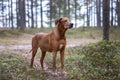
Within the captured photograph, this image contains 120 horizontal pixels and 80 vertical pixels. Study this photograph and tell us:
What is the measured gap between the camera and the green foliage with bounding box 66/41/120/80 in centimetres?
1076

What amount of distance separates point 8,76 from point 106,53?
496 centimetres

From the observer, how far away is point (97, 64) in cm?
1204

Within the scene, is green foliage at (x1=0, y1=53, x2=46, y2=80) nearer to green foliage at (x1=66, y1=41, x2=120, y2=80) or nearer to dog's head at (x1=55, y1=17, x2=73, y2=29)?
green foliage at (x1=66, y1=41, x2=120, y2=80)

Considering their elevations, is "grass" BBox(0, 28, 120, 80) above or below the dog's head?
below

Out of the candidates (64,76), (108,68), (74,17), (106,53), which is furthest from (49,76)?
(74,17)

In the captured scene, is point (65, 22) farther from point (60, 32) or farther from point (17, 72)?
point (17, 72)

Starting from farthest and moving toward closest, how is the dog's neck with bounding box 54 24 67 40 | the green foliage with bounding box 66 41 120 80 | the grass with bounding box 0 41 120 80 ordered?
the green foliage with bounding box 66 41 120 80
the dog's neck with bounding box 54 24 67 40
the grass with bounding box 0 41 120 80

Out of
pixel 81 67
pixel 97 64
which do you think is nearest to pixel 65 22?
pixel 81 67

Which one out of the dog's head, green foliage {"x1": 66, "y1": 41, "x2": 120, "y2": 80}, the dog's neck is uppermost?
the dog's head

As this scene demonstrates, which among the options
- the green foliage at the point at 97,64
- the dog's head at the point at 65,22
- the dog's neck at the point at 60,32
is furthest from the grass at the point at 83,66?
the dog's head at the point at 65,22

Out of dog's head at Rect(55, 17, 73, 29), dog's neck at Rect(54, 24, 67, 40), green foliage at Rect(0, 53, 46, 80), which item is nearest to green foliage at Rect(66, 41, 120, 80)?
green foliage at Rect(0, 53, 46, 80)

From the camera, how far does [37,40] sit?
456 inches

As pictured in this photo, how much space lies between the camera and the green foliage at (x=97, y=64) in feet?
35.3

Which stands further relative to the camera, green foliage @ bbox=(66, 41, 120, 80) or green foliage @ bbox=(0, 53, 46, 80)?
green foliage @ bbox=(66, 41, 120, 80)
